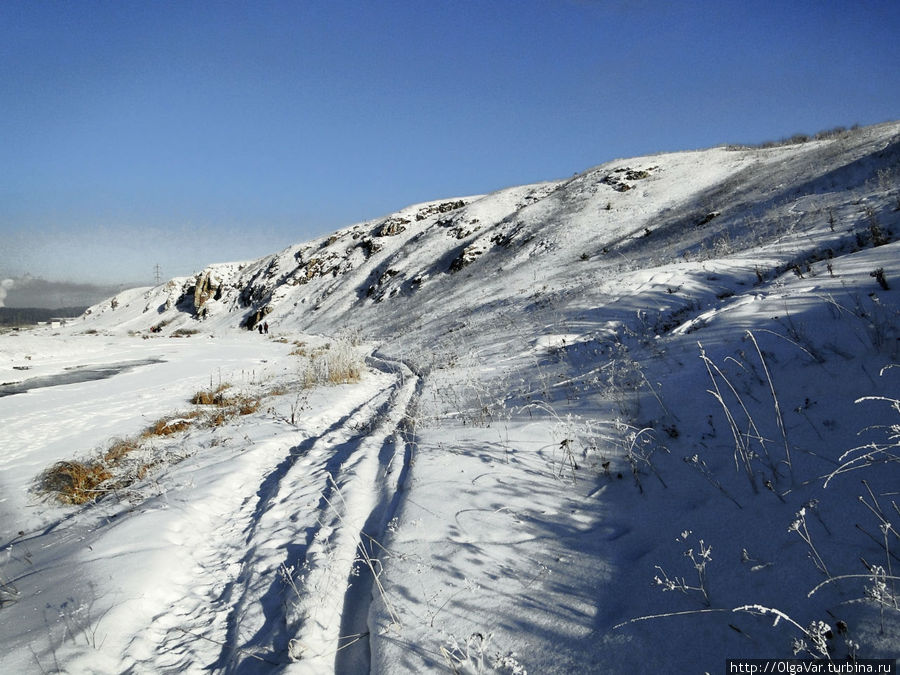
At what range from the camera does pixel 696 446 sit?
3.46 metres

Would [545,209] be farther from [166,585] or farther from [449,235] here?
[166,585]

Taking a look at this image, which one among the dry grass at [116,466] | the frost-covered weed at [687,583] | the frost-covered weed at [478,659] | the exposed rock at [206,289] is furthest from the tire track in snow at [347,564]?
the exposed rock at [206,289]

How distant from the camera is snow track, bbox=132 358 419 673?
2461 millimetres

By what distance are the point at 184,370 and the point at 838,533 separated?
17.2m

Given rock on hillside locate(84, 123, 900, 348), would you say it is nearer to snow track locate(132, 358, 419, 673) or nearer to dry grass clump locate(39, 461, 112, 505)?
snow track locate(132, 358, 419, 673)

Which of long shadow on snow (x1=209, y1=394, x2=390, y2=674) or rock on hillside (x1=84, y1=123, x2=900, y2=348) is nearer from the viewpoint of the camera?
long shadow on snow (x1=209, y1=394, x2=390, y2=674)

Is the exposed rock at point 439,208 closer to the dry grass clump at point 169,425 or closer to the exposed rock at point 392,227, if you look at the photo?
the exposed rock at point 392,227

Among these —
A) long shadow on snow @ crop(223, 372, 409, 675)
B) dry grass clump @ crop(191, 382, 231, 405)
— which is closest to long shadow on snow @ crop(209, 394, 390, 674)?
long shadow on snow @ crop(223, 372, 409, 675)

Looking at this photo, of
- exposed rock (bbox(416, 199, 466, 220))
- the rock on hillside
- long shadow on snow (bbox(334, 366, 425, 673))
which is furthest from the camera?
exposed rock (bbox(416, 199, 466, 220))

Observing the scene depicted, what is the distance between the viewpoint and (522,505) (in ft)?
11.0

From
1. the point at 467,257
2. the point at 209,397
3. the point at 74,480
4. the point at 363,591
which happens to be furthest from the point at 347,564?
the point at 467,257

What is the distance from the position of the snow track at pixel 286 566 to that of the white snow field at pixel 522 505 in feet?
0.07

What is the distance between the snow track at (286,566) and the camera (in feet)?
8.07

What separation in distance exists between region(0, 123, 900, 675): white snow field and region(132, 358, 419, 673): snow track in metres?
0.02
